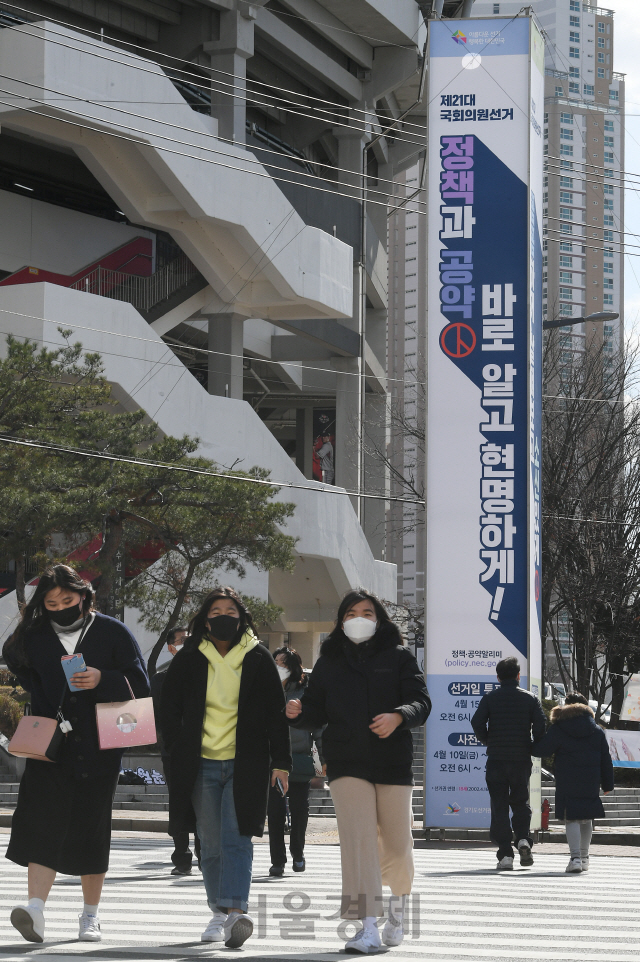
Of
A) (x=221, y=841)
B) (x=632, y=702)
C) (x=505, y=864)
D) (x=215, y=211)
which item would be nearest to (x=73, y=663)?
(x=221, y=841)

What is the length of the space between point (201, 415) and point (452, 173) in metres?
13.6

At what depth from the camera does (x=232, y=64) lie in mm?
31719

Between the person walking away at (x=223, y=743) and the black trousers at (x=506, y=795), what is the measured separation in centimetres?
532

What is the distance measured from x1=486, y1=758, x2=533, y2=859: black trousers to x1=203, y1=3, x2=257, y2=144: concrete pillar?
2207 cm

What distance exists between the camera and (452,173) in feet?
54.0

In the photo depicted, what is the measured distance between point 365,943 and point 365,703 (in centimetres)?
113

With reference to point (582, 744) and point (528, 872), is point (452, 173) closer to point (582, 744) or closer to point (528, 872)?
point (582, 744)

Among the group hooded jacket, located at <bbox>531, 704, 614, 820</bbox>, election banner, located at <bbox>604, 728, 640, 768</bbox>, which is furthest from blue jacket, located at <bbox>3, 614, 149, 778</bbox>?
election banner, located at <bbox>604, 728, 640, 768</bbox>

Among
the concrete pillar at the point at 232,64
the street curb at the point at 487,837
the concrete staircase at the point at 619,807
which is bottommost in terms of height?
the concrete staircase at the point at 619,807

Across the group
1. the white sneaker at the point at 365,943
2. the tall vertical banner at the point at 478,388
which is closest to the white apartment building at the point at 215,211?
the tall vertical banner at the point at 478,388

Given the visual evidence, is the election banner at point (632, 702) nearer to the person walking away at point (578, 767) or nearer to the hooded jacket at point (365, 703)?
the person walking away at point (578, 767)

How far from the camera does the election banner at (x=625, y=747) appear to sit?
2312cm

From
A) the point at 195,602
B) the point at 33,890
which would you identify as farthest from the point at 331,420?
the point at 33,890

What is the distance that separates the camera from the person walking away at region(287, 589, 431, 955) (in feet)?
22.3
